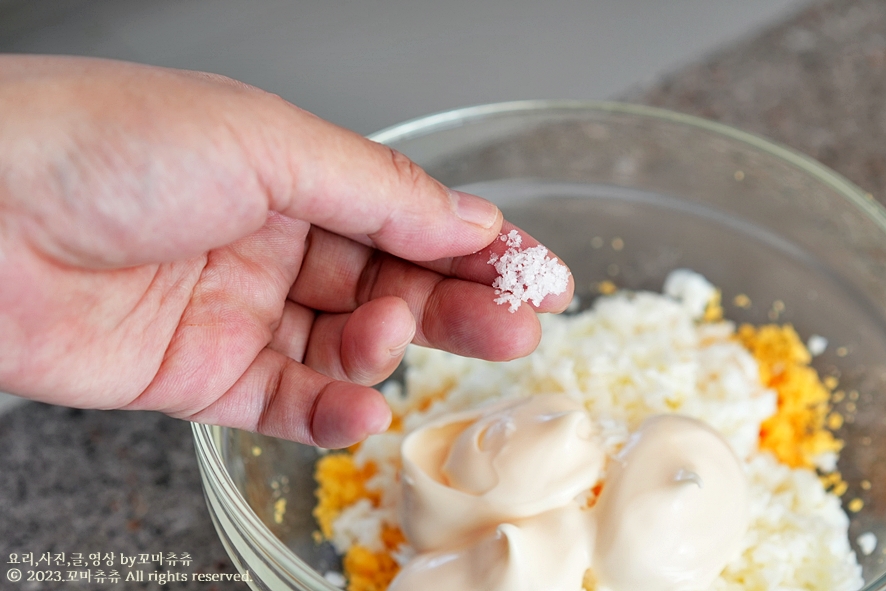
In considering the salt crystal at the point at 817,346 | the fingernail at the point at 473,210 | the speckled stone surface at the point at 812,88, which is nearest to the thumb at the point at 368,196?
the fingernail at the point at 473,210

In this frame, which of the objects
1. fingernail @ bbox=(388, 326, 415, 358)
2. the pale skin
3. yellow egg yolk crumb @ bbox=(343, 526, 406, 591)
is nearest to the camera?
the pale skin

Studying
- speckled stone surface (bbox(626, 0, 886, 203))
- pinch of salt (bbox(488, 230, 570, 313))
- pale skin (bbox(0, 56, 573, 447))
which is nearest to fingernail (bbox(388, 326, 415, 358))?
pale skin (bbox(0, 56, 573, 447))

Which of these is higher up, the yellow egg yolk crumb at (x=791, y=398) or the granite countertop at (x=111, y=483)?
the yellow egg yolk crumb at (x=791, y=398)

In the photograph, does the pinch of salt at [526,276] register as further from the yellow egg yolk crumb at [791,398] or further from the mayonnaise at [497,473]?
the yellow egg yolk crumb at [791,398]

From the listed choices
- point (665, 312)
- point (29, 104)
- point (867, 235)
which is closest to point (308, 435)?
point (29, 104)

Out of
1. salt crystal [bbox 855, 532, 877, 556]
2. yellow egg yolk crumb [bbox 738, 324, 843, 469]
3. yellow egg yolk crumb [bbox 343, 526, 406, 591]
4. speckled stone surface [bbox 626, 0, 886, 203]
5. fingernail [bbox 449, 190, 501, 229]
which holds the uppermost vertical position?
speckled stone surface [bbox 626, 0, 886, 203]

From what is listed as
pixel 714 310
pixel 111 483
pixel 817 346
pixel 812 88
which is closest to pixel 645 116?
pixel 714 310

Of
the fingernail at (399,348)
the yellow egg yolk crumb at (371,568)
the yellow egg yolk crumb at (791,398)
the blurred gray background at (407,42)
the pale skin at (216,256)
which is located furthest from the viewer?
the blurred gray background at (407,42)

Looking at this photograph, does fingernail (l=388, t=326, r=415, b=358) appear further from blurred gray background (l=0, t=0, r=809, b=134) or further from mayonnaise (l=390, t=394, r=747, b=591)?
blurred gray background (l=0, t=0, r=809, b=134)
